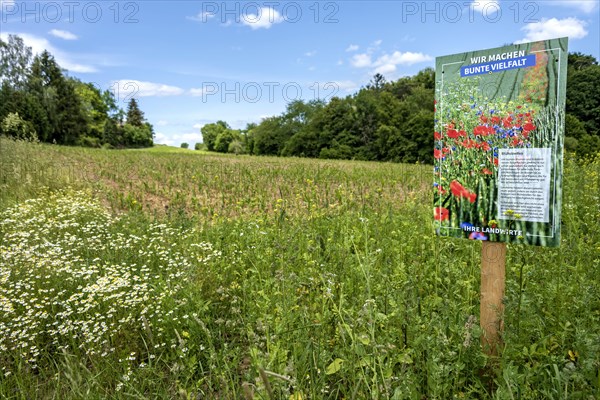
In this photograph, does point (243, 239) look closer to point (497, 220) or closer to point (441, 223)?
point (441, 223)

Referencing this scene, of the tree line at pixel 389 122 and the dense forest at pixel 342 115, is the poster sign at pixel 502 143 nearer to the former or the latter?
the tree line at pixel 389 122

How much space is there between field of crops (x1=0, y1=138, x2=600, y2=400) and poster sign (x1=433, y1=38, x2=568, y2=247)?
38cm

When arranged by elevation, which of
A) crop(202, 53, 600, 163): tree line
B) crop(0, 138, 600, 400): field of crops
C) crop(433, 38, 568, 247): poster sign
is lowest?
crop(0, 138, 600, 400): field of crops

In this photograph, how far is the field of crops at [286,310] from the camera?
2.15m

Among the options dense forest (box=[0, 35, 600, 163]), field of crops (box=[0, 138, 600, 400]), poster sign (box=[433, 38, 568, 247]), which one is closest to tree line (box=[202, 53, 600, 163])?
dense forest (box=[0, 35, 600, 163])

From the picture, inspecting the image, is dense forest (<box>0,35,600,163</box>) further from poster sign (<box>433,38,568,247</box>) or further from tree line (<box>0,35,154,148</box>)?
poster sign (<box>433,38,568,247</box>)

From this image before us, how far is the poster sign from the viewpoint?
7.61ft

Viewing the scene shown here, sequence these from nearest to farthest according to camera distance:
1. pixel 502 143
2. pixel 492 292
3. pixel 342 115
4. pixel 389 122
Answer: pixel 502 143, pixel 492 292, pixel 389 122, pixel 342 115

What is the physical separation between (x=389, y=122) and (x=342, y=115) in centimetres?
733

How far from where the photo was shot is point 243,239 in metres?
5.50

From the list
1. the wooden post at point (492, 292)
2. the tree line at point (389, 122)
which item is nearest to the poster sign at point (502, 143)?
the wooden post at point (492, 292)

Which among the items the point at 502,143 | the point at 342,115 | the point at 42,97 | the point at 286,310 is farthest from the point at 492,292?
the point at 42,97

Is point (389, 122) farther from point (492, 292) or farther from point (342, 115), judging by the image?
point (492, 292)

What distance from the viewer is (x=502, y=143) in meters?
2.50
